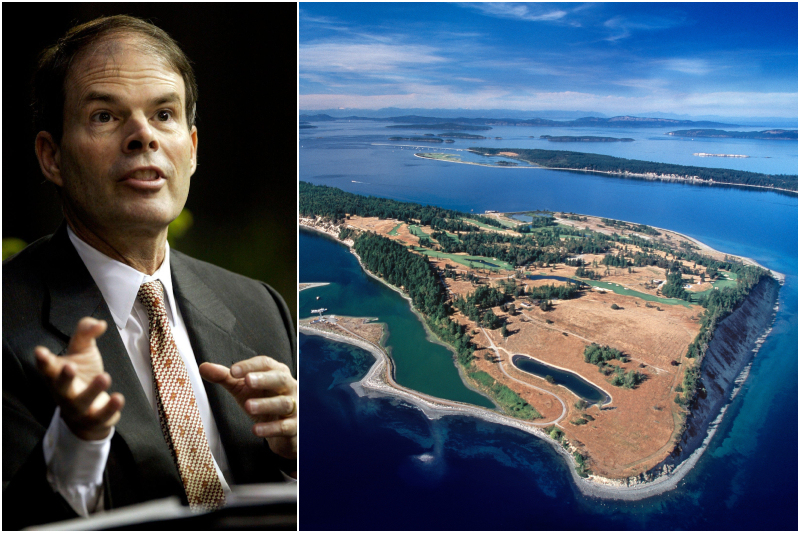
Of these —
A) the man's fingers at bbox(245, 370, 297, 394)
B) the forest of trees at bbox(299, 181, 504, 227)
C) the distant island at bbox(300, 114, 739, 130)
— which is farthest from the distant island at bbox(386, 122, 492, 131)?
the man's fingers at bbox(245, 370, 297, 394)

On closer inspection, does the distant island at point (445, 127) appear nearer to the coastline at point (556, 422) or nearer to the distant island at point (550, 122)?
the distant island at point (550, 122)

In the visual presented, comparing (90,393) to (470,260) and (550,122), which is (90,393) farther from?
(550,122)

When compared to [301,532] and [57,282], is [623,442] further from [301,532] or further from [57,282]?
[57,282]

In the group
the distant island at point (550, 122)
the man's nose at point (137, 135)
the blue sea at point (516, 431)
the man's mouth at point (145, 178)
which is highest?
the distant island at point (550, 122)

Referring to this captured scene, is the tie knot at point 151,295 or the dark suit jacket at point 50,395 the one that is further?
the tie knot at point 151,295

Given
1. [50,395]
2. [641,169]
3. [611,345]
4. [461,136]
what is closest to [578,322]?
[611,345]

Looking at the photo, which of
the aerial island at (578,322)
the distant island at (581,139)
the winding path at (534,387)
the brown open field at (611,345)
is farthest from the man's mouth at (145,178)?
the distant island at (581,139)
